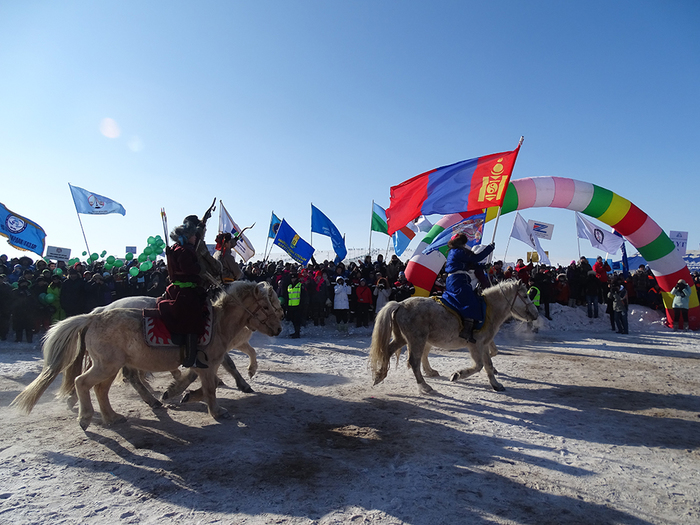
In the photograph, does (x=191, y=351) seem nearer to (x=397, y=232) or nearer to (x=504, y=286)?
(x=504, y=286)

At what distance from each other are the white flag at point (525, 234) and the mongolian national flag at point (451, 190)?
10177mm

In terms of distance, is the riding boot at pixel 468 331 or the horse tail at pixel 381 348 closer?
the horse tail at pixel 381 348

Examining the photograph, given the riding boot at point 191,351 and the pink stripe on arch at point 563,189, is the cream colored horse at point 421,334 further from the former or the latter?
the pink stripe on arch at point 563,189

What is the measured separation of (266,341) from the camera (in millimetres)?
12906

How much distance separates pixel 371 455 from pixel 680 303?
15.3 meters

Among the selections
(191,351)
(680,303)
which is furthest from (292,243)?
(680,303)

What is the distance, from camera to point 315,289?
48.5 feet

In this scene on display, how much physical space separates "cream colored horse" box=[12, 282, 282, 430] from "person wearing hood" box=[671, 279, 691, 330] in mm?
15601

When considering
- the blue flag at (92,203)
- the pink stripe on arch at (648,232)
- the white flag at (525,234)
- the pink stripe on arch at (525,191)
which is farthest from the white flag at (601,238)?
the blue flag at (92,203)

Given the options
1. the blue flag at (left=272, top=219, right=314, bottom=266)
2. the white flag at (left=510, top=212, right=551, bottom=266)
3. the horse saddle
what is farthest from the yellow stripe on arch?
the blue flag at (left=272, top=219, right=314, bottom=266)

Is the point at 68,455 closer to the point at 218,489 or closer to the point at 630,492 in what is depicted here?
the point at 218,489

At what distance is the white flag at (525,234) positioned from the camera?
64.3ft

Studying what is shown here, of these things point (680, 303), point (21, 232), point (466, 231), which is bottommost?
point (680, 303)

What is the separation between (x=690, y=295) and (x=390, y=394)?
13644mm
